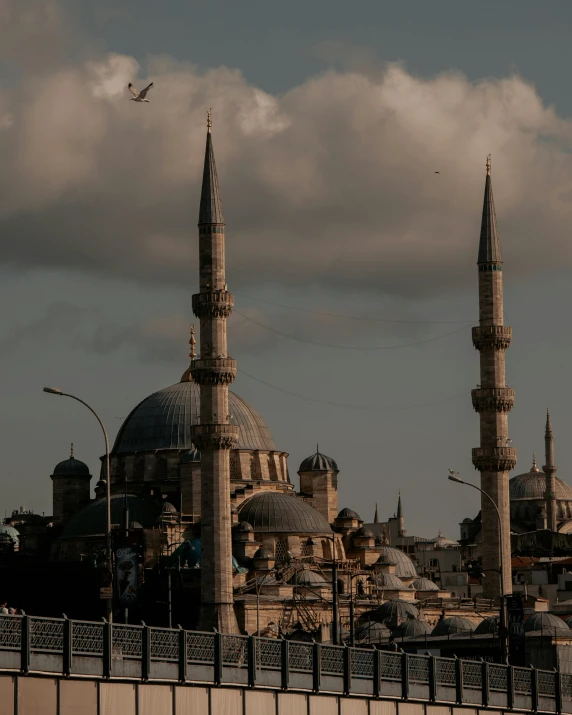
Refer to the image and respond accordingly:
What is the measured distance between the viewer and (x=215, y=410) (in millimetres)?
72000

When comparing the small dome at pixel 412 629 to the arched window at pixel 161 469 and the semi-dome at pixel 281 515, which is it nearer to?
the semi-dome at pixel 281 515

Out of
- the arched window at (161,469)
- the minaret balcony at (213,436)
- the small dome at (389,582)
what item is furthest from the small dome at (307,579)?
the arched window at (161,469)

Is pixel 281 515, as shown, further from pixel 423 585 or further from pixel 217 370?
pixel 217 370

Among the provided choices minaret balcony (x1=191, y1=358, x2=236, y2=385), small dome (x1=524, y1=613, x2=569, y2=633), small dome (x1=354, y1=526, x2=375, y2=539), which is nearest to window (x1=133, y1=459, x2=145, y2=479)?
small dome (x1=354, y1=526, x2=375, y2=539)

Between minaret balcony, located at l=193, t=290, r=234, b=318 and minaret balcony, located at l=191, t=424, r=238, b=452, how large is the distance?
4436 millimetres

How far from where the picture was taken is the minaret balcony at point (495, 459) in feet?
253

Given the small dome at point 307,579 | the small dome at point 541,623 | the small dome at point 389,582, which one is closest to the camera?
the small dome at point 541,623

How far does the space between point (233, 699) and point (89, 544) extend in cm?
5378

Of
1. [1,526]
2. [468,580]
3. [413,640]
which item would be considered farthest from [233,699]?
[1,526]

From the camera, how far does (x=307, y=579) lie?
7938cm

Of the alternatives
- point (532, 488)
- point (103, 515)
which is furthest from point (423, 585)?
point (532, 488)

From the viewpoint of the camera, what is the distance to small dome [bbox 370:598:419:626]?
253ft

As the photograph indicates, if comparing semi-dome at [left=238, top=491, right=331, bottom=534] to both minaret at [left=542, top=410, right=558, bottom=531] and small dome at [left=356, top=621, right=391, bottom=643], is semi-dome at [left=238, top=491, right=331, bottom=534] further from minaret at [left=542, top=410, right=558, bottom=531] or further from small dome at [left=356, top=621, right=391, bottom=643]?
minaret at [left=542, top=410, right=558, bottom=531]

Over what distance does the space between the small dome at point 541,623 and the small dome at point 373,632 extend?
616 cm
